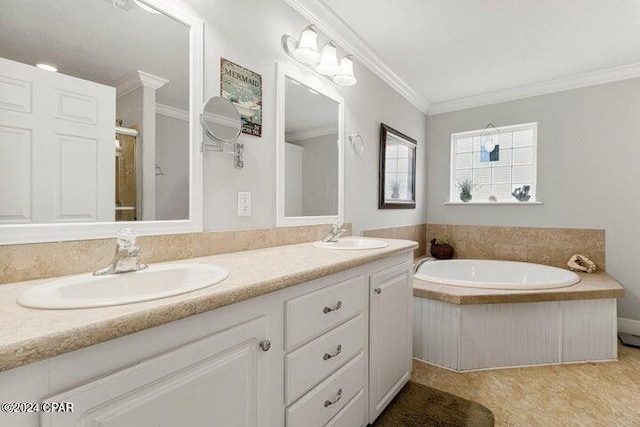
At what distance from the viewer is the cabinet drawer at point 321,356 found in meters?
1.01

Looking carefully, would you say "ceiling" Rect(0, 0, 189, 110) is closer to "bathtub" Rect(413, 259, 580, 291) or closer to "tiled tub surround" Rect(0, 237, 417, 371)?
"tiled tub surround" Rect(0, 237, 417, 371)

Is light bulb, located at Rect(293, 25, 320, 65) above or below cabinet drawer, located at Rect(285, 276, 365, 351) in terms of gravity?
above

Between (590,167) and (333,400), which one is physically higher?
(590,167)

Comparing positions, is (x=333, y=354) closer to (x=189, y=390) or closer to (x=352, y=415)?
(x=352, y=415)

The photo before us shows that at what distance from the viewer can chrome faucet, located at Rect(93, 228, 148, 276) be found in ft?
3.10

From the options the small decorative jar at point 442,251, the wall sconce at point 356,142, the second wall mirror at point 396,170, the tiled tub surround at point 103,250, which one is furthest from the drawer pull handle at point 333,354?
the small decorative jar at point 442,251

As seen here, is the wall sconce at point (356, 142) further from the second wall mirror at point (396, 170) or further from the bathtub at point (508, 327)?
the bathtub at point (508, 327)

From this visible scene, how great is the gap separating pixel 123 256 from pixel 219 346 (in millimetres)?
458

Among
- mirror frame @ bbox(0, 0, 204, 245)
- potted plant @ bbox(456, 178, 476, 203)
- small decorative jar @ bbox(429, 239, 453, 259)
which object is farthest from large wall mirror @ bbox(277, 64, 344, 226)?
potted plant @ bbox(456, 178, 476, 203)

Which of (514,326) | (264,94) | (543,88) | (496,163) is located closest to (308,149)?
(264,94)

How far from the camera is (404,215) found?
3.24 metres

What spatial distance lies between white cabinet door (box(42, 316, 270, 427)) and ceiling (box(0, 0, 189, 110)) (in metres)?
0.95

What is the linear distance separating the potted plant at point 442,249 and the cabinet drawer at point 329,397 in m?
2.33

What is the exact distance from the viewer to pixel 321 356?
1137 millimetres
